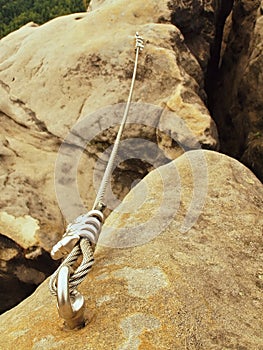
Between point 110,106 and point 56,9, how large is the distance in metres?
24.1

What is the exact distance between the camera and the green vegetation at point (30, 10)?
25.1 m

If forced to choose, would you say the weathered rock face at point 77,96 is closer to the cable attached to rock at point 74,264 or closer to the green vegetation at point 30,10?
the cable attached to rock at point 74,264

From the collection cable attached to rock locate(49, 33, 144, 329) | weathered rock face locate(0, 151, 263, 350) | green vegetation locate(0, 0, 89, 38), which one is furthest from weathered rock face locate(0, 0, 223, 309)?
green vegetation locate(0, 0, 89, 38)

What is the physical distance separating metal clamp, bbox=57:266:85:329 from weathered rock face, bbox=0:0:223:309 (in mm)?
1838

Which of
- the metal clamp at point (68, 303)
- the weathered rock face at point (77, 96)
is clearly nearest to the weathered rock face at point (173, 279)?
the metal clamp at point (68, 303)

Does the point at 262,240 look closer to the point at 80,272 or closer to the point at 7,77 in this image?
the point at 80,272

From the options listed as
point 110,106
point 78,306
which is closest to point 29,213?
point 110,106

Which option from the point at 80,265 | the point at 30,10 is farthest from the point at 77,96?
the point at 30,10

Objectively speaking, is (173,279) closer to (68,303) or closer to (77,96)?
(68,303)

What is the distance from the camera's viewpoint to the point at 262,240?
89.4 inches

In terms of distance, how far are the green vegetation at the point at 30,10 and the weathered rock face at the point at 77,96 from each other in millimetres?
20557

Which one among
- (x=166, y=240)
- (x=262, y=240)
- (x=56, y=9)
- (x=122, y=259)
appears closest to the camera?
Answer: (x=122, y=259)

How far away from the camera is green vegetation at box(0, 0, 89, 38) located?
25.1 metres

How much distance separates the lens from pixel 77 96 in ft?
13.6
